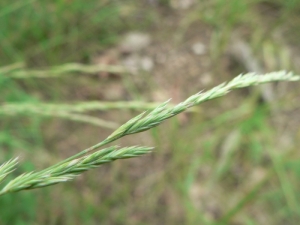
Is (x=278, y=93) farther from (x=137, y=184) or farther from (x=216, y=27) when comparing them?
(x=137, y=184)

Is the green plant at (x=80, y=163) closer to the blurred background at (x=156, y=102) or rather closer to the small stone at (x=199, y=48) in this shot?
the blurred background at (x=156, y=102)

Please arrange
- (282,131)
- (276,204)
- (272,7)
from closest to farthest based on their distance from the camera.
A: (276,204), (282,131), (272,7)

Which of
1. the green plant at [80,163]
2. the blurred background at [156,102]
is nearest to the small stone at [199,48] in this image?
the blurred background at [156,102]

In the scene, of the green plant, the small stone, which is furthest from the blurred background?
the green plant

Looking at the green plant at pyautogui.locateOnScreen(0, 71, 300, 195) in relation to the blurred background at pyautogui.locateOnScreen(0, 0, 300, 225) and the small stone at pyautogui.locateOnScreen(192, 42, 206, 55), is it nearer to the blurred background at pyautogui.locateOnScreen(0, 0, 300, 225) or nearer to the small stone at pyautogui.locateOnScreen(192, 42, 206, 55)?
the blurred background at pyautogui.locateOnScreen(0, 0, 300, 225)

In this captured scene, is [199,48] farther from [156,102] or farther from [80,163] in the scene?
[80,163]

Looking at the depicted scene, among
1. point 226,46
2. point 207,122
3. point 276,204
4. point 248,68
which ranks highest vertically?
point 226,46

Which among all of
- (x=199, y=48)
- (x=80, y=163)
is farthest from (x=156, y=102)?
(x=80, y=163)

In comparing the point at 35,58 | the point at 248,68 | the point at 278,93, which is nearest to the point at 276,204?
the point at 278,93

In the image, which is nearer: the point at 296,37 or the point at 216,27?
the point at 216,27
